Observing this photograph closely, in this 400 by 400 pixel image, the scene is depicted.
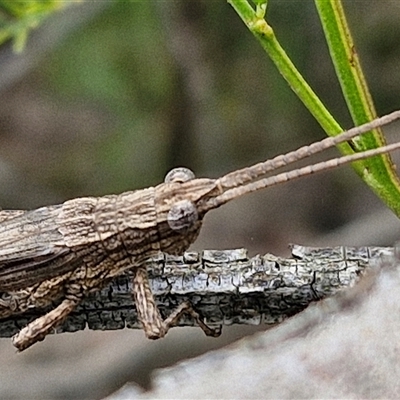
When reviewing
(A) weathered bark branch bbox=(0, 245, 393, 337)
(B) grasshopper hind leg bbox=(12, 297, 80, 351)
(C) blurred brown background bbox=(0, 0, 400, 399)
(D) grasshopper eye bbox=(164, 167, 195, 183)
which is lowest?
(A) weathered bark branch bbox=(0, 245, 393, 337)

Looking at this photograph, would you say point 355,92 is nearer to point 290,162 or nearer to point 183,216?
point 290,162

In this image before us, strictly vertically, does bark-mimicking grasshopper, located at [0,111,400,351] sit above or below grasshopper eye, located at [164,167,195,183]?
below

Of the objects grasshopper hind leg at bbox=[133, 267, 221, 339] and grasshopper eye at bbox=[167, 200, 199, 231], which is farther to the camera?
grasshopper eye at bbox=[167, 200, 199, 231]

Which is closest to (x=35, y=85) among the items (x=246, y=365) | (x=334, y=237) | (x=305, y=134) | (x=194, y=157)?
(x=194, y=157)

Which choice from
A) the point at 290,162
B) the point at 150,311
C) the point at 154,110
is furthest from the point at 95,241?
the point at 154,110

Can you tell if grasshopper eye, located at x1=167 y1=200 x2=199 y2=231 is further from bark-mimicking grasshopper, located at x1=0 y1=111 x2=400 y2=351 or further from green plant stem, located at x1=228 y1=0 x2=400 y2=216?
green plant stem, located at x1=228 y1=0 x2=400 y2=216

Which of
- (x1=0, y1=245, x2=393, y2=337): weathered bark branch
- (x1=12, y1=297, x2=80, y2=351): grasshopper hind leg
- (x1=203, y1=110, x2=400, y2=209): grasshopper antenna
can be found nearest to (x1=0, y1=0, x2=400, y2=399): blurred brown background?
(x1=12, y1=297, x2=80, y2=351): grasshopper hind leg
